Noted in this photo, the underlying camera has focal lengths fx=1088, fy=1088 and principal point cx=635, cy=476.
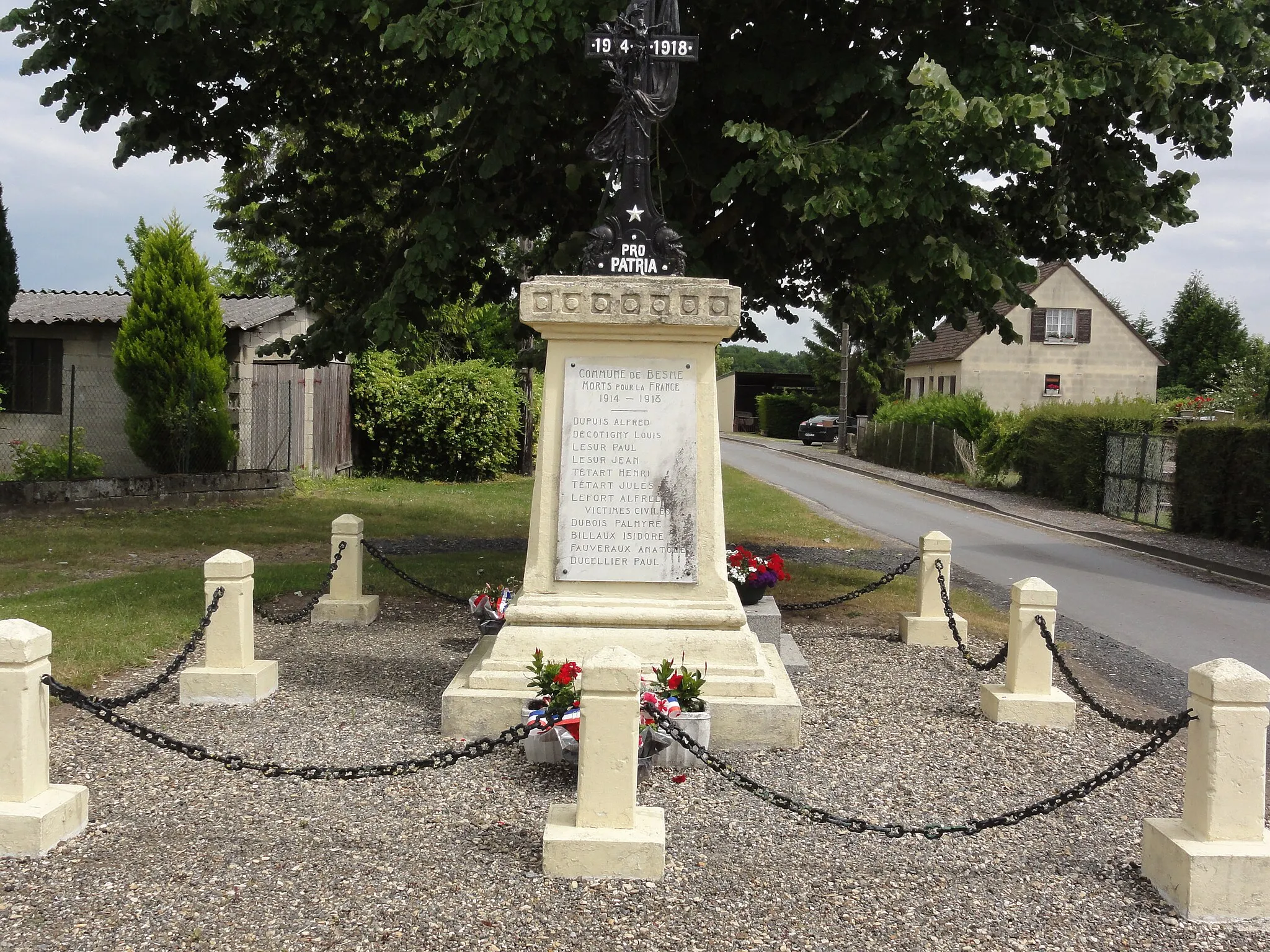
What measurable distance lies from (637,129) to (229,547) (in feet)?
32.8

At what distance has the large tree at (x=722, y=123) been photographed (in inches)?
323

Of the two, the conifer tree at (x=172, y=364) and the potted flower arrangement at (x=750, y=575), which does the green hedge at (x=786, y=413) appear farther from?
the potted flower arrangement at (x=750, y=575)

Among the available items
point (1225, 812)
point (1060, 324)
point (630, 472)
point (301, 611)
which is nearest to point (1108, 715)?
point (1225, 812)

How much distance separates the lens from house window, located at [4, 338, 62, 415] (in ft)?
68.4

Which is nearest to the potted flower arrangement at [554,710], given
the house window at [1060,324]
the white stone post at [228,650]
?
the white stone post at [228,650]

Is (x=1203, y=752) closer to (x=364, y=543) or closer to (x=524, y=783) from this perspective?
(x=524, y=783)

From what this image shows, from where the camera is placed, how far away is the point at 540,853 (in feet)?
15.2

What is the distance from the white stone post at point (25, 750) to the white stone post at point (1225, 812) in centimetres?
460

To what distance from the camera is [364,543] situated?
32.6 ft

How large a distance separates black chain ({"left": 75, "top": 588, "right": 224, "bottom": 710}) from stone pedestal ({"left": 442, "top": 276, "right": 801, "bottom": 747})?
5.01 ft

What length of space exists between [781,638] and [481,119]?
5054 millimetres

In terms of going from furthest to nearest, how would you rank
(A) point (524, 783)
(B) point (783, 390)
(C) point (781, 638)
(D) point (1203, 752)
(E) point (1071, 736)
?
(B) point (783, 390) < (C) point (781, 638) < (E) point (1071, 736) < (A) point (524, 783) < (D) point (1203, 752)

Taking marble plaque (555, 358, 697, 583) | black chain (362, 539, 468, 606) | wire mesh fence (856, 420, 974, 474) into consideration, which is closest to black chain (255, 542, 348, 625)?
black chain (362, 539, 468, 606)

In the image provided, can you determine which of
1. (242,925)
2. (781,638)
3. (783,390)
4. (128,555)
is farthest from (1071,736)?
(783,390)
